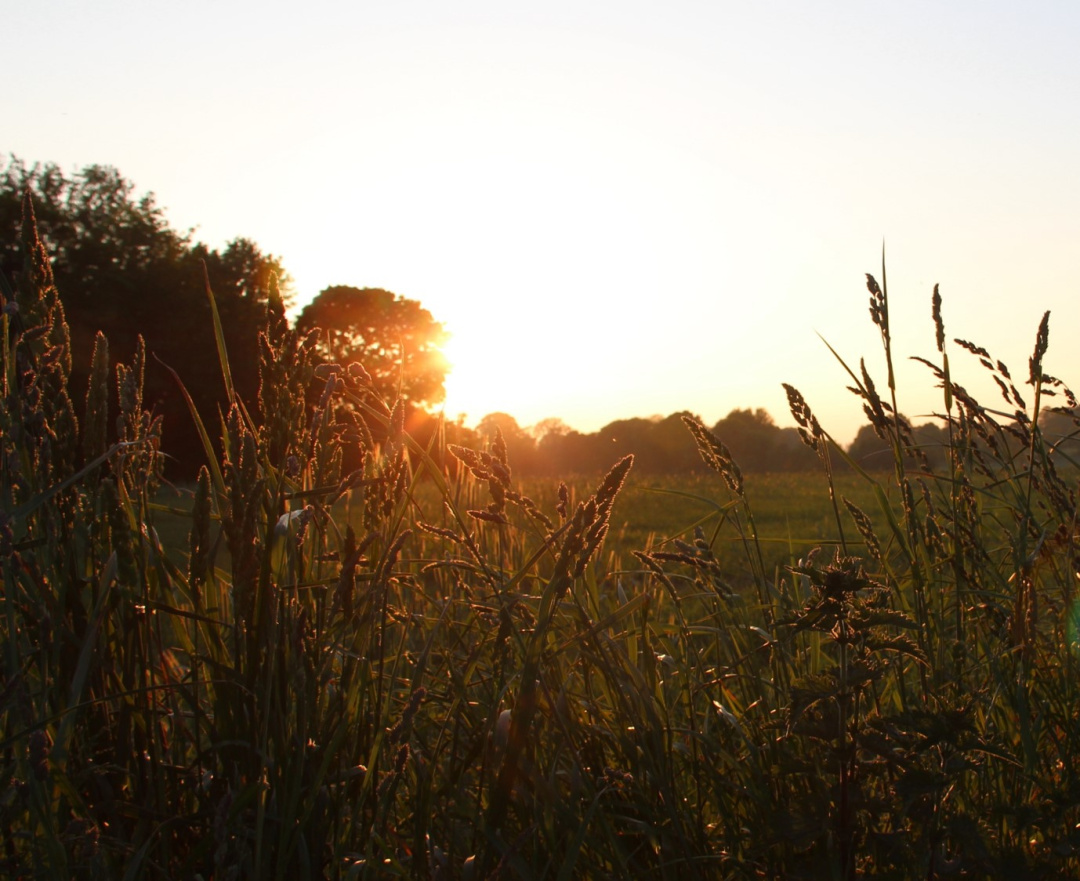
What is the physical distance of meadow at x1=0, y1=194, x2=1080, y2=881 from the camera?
1289 mm

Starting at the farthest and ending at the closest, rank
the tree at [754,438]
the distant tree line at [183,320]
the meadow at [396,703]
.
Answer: the tree at [754,438] < the distant tree line at [183,320] < the meadow at [396,703]

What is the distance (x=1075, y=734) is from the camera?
1.65m

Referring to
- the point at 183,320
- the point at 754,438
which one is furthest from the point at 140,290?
the point at 754,438

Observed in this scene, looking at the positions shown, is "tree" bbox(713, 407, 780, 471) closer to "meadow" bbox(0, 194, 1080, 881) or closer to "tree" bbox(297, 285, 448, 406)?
"tree" bbox(297, 285, 448, 406)

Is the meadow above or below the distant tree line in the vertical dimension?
below

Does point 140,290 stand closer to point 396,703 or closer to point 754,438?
point 754,438

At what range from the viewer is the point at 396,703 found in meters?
1.93

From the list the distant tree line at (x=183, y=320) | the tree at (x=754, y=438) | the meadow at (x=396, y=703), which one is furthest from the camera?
the tree at (x=754, y=438)

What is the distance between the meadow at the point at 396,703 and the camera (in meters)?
1.29

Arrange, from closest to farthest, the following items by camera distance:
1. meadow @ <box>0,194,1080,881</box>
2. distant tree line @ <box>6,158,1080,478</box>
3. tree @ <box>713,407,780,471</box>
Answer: meadow @ <box>0,194,1080,881</box>
distant tree line @ <box>6,158,1080,478</box>
tree @ <box>713,407,780,471</box>

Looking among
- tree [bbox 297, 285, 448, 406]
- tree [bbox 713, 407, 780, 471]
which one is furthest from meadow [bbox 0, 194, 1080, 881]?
tree [bbox 713, 407, 780, 471]

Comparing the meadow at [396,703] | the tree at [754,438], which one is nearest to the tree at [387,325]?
the tree at [754,438]

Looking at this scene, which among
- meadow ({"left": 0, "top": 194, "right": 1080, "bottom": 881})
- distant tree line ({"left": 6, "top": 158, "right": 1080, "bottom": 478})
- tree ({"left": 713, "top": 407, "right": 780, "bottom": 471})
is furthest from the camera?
tree ({"left": 713, "top": 407, "right": 780, "bottom": 471})

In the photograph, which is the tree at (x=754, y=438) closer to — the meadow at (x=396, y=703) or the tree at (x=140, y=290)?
the tree at (x=140, y=290)
